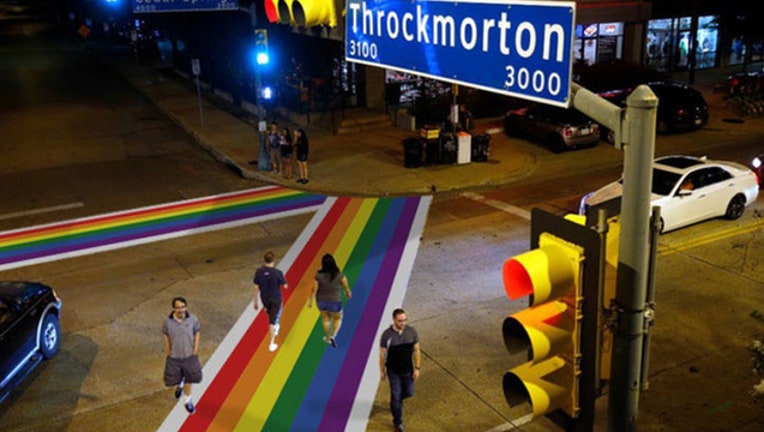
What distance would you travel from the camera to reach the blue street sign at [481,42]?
354 centimetres

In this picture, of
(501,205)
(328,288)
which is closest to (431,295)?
(328,288)

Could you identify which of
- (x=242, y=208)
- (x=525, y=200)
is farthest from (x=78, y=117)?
(x=525, y=200)

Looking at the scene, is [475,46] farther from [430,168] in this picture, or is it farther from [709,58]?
[709,58]

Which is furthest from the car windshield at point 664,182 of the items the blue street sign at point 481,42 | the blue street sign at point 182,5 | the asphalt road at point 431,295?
the blue street sign at point 481,42

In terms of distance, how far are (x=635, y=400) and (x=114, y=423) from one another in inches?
302

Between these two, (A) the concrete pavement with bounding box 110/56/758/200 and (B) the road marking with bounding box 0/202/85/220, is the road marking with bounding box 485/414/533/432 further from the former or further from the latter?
(B) the road marking with bounding box 0/202/85/220

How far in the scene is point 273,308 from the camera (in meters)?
11.1

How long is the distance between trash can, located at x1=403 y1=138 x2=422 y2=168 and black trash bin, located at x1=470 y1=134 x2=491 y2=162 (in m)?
1.63

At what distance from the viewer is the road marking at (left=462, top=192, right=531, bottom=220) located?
1714 cm

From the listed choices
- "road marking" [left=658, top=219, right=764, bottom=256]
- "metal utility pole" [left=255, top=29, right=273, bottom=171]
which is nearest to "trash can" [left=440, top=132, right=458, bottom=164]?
"metal utility pole" [left=255, top=29, right=273, bottom=171]

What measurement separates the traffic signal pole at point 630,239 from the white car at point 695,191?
1181cm

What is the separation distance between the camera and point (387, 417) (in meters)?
9.34

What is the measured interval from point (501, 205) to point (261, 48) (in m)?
7.89

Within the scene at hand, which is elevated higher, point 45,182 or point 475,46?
point 475,46
